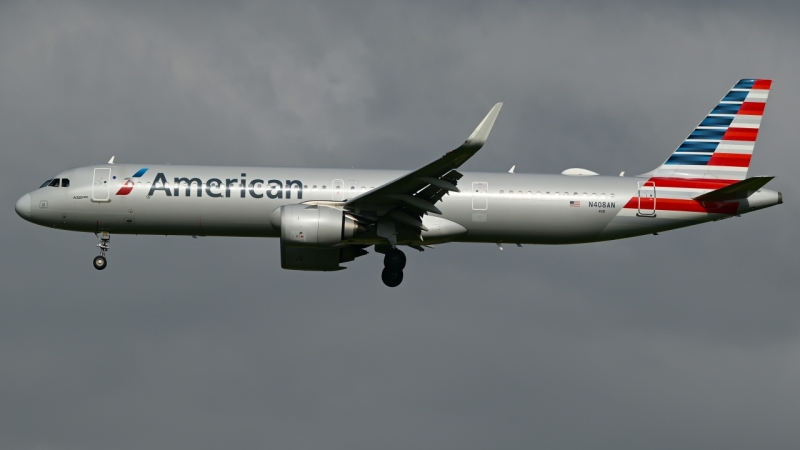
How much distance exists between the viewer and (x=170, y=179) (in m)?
39.9

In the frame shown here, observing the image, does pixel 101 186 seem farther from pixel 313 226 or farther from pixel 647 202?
pixel 647 202

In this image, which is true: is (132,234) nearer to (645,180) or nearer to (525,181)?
(525,181)

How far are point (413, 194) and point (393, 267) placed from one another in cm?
350

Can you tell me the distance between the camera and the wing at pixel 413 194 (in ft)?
119

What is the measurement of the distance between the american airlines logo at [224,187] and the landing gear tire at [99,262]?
9.33 ft

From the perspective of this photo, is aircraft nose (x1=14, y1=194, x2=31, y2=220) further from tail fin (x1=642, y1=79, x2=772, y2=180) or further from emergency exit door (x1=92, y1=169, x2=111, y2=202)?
tail fin (x1=642, y1=79, x2=772, y2=180)

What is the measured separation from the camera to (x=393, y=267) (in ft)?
133

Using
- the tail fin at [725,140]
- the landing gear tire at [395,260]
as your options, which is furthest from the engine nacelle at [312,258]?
the tail fin at [725,140]

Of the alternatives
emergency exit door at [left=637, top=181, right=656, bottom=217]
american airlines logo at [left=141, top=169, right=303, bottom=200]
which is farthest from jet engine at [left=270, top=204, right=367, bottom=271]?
emergency exit door at [left=637, top=181, right=656, bottom=217]

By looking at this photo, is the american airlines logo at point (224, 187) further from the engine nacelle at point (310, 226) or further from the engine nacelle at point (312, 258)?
the engine nacelle at point (312, 258)

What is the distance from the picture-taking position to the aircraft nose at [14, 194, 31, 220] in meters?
40.7

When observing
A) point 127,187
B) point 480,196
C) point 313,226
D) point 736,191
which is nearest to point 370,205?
point 313,226

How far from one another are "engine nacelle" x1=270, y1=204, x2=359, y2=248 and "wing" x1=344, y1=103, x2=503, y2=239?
90 centimetres

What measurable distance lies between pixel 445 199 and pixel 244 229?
725 cm
